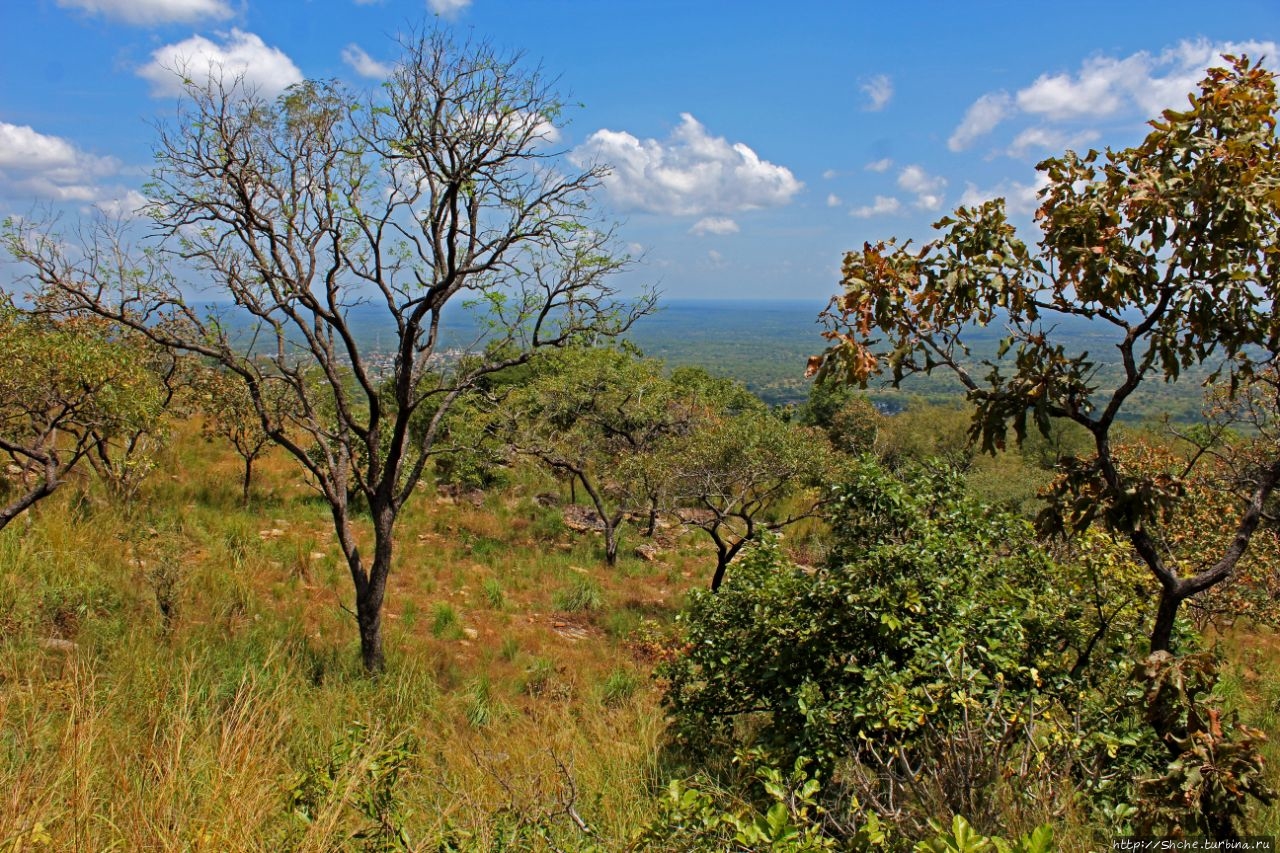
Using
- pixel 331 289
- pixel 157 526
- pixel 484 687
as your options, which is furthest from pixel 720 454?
pixel 157 526

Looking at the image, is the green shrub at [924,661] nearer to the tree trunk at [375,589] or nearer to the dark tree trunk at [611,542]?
the tree trunk at [375,589]

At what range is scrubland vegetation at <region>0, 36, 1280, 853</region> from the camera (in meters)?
3.14

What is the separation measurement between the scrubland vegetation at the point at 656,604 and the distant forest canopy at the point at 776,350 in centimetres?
39

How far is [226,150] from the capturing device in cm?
738

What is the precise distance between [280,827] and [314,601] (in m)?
8.47

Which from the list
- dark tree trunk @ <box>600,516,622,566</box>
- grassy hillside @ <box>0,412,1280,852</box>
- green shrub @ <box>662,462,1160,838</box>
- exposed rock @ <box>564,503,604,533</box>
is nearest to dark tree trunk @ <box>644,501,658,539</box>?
grassy hillside @ <box>0,412,1280,852</box>

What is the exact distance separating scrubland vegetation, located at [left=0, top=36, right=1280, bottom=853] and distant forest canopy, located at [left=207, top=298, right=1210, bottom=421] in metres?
0.39

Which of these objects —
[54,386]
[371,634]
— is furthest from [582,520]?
[54,386]

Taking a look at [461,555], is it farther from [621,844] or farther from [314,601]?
[621,844]

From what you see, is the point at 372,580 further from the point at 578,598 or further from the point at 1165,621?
the point at 1165,621

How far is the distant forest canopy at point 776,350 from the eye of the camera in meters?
6.58

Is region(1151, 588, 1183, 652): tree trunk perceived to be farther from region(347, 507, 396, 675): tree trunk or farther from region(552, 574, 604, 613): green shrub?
region(552, 574, 604, 613): green shrub

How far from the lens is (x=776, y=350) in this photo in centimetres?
13250

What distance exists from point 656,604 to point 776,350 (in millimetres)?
122255
